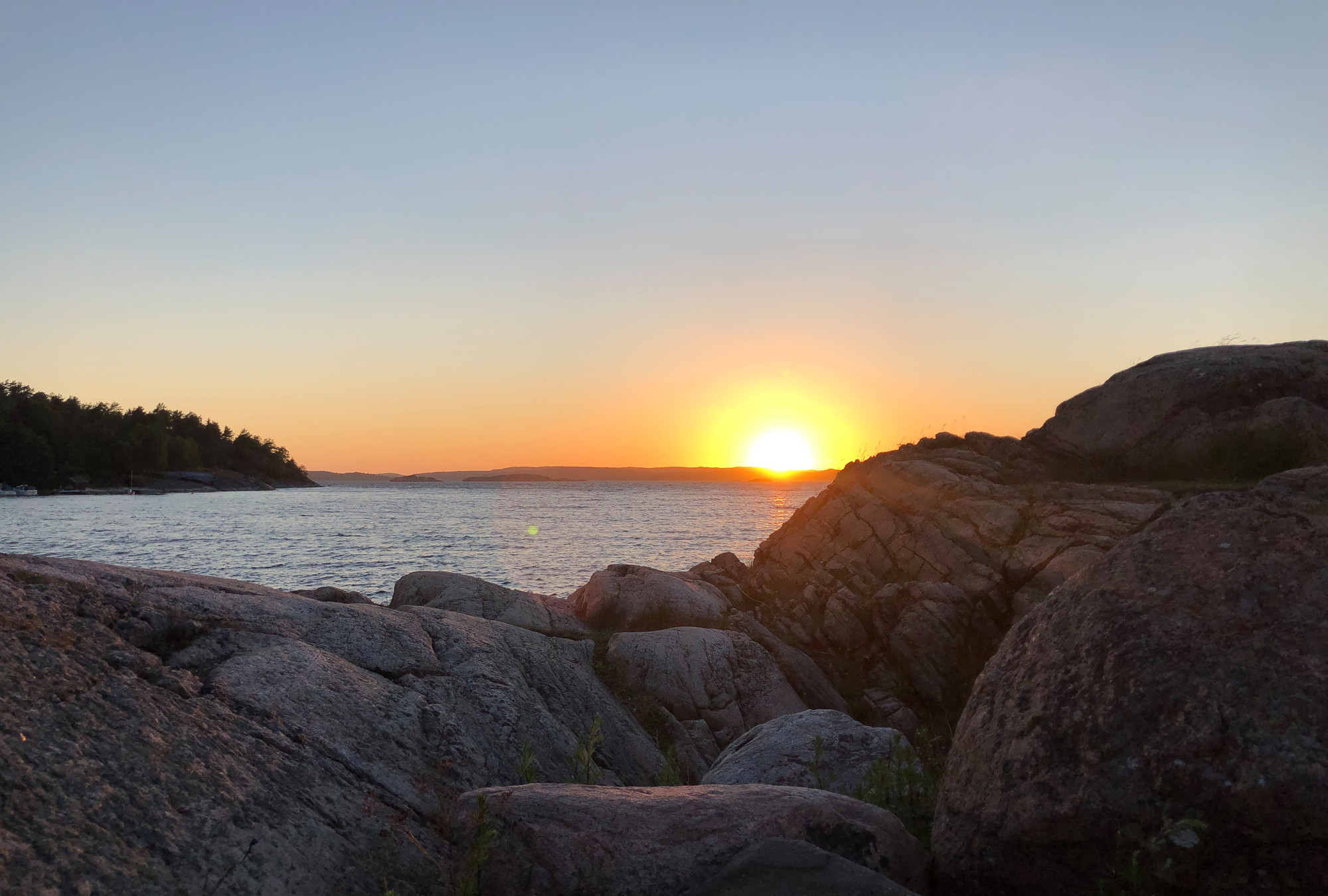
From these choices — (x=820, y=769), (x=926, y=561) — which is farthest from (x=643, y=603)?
(x=820, y=769)

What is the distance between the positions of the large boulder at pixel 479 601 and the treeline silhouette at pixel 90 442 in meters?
115

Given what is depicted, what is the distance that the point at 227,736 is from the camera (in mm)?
4348

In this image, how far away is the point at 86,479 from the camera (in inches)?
4432

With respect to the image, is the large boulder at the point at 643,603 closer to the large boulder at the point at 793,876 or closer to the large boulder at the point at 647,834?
the large boulder at the point at 647,834

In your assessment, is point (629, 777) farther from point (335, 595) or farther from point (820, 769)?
point (335, 595)

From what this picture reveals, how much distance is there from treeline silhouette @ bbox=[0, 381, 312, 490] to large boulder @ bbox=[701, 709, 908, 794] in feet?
408

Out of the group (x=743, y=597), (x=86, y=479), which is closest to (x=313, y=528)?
(x=743, y=597)

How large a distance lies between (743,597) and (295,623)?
44.0 feet

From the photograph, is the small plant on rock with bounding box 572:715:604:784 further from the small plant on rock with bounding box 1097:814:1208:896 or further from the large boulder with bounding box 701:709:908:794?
the small plant on rock with bounding box 1097:814:1208:896

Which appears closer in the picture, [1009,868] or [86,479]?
[1009,868]

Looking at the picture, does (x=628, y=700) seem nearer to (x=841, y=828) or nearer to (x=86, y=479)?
(x=841, y=828)

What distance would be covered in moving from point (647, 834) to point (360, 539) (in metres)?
52.1

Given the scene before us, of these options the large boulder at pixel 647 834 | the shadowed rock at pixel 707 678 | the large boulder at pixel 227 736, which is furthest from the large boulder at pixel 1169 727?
the shadowed rock at pixel 707 678

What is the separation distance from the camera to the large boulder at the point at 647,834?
3775 mm
